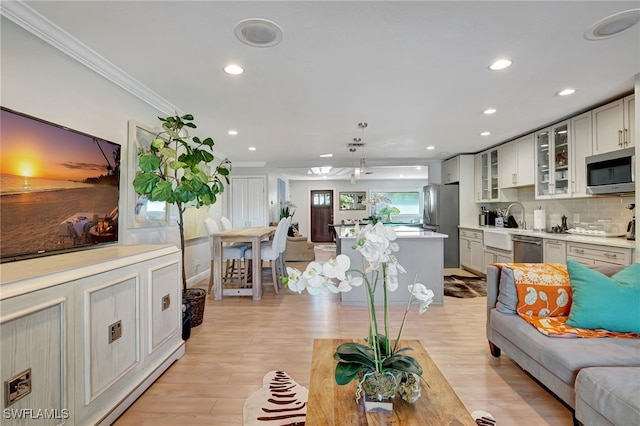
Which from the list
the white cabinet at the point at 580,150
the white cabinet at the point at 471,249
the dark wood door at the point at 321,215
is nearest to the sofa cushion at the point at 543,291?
the white cabinet at the point at 580,150

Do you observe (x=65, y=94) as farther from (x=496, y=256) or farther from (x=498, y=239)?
(x=496, y=256)

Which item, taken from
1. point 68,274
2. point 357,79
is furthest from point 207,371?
point 357,79

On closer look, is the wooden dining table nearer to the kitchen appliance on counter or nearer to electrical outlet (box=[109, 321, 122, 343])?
electrical outlet (box=[109, 321, 122, 343])

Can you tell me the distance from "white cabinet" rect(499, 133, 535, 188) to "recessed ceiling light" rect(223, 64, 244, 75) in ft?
13.9

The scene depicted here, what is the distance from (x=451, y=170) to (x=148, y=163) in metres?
5.67

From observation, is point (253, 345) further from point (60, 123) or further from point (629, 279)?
point (629, 279)

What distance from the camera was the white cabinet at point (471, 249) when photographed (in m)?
5.11

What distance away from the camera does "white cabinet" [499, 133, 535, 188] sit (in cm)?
430

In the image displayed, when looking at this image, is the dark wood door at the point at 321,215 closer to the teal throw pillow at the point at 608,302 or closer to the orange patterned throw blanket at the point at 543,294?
the orange patterned throw blanket at the point at 543,294

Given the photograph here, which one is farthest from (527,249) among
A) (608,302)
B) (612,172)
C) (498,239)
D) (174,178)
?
(174,178)

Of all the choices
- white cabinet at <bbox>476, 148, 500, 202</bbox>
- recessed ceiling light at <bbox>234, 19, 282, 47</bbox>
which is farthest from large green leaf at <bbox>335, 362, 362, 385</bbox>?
white cabinet at <bbox>476, 148, 500, 202</bbox>

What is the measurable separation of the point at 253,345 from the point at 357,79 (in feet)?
8.43

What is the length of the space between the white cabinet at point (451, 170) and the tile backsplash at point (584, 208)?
1231 millimetres

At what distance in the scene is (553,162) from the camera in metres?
3.87
